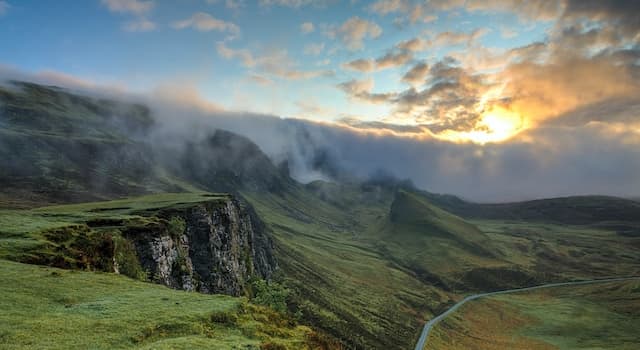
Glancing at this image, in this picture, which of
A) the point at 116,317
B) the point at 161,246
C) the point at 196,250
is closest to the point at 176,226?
the point at 196,250

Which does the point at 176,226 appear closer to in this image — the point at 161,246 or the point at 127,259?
the point at 161,246

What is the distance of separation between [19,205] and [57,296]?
204007 millimetres

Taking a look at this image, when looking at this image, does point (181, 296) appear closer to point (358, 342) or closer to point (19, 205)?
point (358, 342)

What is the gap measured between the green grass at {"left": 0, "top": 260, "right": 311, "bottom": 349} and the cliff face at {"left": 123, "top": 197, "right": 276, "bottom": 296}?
2573 centimetres

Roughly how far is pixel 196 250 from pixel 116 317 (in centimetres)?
6632

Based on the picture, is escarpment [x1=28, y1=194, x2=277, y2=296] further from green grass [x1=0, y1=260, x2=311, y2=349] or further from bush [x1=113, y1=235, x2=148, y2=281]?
green grass [x1=0, y1=260, x2=311, y2=349]

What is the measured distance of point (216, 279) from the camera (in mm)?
96250

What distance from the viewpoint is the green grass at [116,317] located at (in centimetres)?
2652

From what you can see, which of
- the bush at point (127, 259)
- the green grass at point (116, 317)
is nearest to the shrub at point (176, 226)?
the bush at point (127, 259)

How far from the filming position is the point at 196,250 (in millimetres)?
95125

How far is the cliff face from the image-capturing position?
6725 centimetres

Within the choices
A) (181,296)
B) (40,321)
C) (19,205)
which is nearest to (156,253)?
(181,296)

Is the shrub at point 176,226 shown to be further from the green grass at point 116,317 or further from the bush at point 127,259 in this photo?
the green grass at point 116,317

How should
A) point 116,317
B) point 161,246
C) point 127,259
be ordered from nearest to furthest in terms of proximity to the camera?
point 116,317, point 127,259, point 161,246
